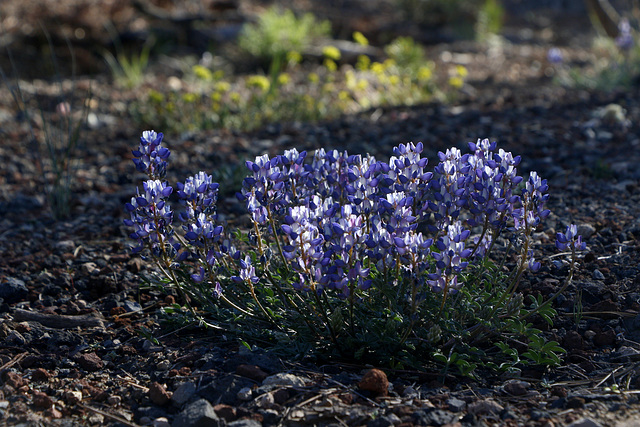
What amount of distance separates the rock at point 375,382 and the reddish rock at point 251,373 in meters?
0.34

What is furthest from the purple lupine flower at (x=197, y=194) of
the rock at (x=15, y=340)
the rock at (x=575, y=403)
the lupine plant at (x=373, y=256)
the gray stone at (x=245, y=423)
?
the rock at (x=575, y=403)

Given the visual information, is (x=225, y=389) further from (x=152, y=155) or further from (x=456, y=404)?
(x=152, y=155)

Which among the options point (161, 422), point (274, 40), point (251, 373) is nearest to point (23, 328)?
point (161, 422)

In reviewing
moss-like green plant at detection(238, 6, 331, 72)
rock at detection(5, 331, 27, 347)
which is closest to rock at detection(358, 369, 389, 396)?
rock at detection(5, 331, 27, 347)

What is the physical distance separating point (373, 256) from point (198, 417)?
0.75m

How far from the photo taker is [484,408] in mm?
2314

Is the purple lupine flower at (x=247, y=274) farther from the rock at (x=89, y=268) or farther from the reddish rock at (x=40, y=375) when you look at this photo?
the rock at (x=89, y=268)

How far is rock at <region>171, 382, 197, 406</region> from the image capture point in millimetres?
2383

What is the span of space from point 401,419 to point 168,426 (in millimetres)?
732

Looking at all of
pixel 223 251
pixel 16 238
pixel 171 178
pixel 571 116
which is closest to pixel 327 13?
pixel 571 116

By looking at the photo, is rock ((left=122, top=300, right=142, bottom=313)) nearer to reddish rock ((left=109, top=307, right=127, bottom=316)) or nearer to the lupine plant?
reddish rock ((left=109, top=307, right=127, bottom=316))

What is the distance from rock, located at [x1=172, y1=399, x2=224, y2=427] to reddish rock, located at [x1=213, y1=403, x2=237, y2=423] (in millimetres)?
19

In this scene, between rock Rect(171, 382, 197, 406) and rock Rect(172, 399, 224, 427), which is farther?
rock Rect(171, 382, 197, 406)

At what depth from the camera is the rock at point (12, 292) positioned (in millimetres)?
3248
